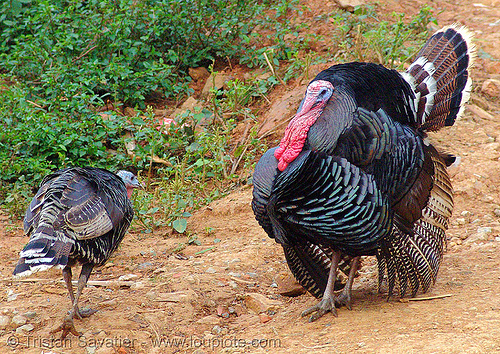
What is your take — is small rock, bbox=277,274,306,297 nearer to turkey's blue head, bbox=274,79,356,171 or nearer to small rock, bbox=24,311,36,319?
turkey's blue head, bbox=274,79,356,171

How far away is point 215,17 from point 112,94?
210cm

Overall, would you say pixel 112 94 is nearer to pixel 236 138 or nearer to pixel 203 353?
pixel 236 138

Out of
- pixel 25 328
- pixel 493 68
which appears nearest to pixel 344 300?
pixel 25 328

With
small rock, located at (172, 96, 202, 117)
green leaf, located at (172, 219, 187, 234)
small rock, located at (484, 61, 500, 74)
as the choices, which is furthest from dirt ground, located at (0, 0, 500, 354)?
small rock, located at (172, 96, 202, 117)

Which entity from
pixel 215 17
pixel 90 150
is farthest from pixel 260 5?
pixel 90 150

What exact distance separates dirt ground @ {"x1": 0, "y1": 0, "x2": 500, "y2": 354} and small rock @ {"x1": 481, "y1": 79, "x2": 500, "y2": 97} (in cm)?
125

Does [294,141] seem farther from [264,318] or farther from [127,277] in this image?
[127,277]

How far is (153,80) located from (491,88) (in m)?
4.55

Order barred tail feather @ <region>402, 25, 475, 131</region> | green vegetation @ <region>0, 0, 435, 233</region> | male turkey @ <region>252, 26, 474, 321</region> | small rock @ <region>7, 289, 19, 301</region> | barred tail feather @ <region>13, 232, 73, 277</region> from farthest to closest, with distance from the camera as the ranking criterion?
green vegetation @ <region>0, 0, 435, 233</region> → barred tail feather @ <region>402, 25, 475, 131</region> → small rock @ <region>7, 289, 19, 301</region> → male turkey @ <region>252, 26, 474, 321</region> → barred tail feather @ <region>13, 232, 73, 277</region>

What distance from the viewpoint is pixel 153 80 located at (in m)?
8.19

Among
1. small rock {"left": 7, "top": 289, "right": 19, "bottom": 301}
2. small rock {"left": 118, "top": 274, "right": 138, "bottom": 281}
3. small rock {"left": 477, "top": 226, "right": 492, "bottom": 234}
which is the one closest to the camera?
small rock {"left": 7, "top": 289, "right": 19, "bottom": 301}

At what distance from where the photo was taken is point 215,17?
344 inches

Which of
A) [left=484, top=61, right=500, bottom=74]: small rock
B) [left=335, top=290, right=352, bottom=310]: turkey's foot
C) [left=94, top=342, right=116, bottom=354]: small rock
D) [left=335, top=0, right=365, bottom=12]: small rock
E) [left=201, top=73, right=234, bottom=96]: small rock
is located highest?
[left=335, top=0, right=365, bottom=12]: small rock

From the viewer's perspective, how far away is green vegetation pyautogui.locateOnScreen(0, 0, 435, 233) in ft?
22.2
